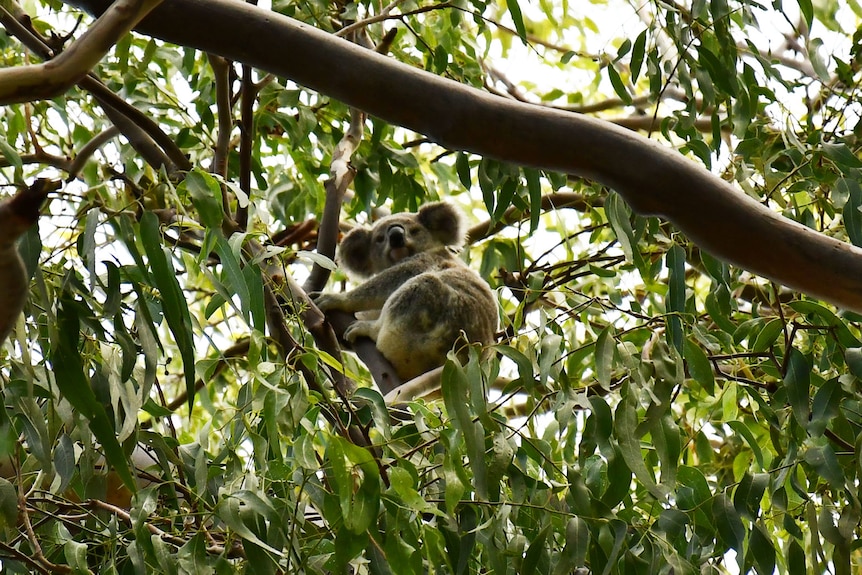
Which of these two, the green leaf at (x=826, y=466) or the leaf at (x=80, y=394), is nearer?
the leaf at (x=80, y=394)

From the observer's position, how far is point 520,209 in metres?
2.63

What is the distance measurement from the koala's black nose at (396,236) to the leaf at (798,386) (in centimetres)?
278

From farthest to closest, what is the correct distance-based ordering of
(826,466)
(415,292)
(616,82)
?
(415,292)
(616,82)
(826,466)

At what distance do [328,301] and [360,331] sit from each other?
0.81ft

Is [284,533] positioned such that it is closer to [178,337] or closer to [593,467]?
[178,337]

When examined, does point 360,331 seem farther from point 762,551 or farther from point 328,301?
point 762,551

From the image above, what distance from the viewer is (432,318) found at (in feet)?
13.2

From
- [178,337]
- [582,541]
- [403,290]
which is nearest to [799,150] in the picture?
[582,541]

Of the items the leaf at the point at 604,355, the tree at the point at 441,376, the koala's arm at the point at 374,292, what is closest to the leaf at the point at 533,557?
the tree at the point at 441,376

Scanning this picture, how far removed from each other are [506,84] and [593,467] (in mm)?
3024

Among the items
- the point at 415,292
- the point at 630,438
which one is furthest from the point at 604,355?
the point at 415,292

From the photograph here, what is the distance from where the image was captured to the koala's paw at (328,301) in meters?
3.85

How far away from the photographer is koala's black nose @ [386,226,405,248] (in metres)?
4.58

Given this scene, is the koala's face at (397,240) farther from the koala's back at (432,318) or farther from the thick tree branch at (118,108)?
the thick tree branch at (118,108)
